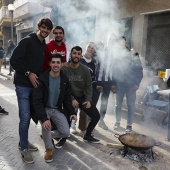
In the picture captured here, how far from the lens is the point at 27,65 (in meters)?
3.45

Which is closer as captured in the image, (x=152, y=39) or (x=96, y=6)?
(x=152, y=39)

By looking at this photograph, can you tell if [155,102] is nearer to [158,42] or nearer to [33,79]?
[158,42]

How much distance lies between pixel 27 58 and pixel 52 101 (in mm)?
806

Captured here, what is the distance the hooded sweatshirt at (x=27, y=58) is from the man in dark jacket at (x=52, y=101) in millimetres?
182

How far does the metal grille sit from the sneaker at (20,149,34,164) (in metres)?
5.26

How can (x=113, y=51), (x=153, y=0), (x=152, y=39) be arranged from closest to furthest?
(x=113, y=51)
(x=153, y=0)
(x=152, y=39)

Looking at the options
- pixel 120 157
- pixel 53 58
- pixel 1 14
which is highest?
pixel 1 14

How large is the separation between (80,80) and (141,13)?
4.37 meters

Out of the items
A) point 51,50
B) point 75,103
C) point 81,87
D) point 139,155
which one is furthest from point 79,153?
point 51,50

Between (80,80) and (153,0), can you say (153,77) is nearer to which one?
(153,0)

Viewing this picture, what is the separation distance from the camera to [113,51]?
505cm

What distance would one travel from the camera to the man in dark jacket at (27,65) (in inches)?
132

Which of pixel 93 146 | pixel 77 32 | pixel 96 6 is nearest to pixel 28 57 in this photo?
pixel 93 146

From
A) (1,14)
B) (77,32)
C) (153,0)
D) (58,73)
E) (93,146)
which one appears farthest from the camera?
(1,14)
